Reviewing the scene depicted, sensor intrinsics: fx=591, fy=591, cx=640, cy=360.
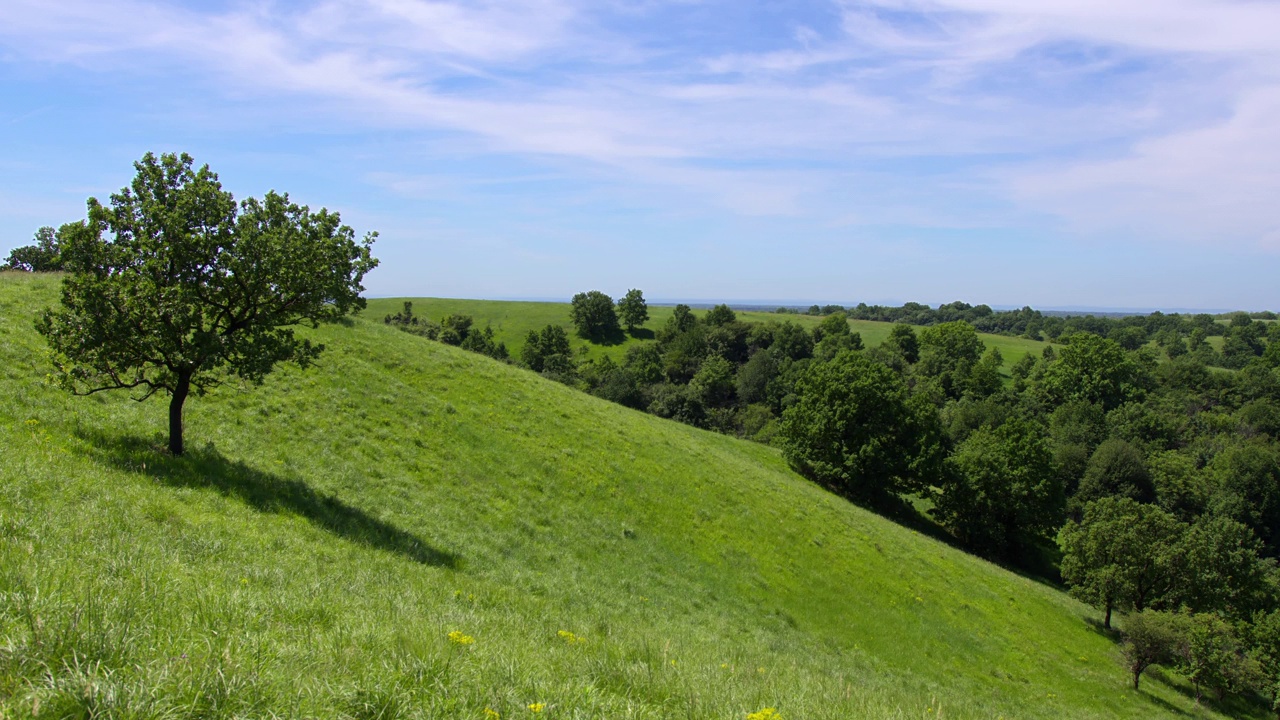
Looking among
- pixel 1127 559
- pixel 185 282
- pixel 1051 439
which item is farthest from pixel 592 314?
pixel 185 282

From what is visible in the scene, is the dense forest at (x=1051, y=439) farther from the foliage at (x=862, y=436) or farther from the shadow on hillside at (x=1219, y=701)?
the shadow on hillside at (x=1219, y=701)

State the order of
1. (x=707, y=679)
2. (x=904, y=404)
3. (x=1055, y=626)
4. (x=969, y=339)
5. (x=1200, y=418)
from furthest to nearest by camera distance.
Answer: (x=969, y=339) → (x=1200, y=418) → (x=904, y=404) → (x=1055, y=626) → (x=707, y=679)

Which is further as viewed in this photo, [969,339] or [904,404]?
[969,339]

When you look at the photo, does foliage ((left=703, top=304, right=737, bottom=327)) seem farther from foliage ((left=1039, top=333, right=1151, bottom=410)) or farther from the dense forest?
foliage ((left=1039, top=333, right=1151, bottom=410))

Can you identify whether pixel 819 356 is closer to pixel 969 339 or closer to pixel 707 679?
pixel 969 339

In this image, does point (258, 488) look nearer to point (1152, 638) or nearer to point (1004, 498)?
point (1152, 638)

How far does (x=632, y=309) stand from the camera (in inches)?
5591

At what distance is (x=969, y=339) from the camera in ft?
423

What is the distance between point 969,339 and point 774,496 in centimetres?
11662

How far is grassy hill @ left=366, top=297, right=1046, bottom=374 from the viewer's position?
134m

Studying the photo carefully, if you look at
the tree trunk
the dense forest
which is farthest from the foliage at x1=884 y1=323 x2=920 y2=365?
the tree trunk

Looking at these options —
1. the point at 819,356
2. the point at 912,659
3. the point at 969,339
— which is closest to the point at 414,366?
the point at 912,659

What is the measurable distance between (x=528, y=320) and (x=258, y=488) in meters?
136

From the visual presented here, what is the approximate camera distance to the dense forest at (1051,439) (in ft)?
103
